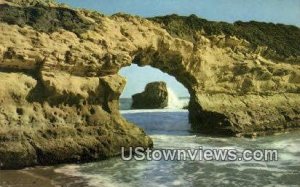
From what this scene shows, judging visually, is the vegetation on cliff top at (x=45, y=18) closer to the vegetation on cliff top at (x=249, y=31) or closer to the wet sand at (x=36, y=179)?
the wet sand at (x=36, y=179)

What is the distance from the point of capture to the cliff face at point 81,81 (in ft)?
29.1

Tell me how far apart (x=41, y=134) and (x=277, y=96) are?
997 centimetres

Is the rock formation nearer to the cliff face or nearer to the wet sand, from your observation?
the cliff face

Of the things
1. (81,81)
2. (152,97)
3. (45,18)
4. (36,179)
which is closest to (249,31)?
(81,81)

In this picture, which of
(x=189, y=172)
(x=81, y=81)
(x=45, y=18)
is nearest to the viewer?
(x=189, y=172)

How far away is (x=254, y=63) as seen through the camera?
51.9 feet

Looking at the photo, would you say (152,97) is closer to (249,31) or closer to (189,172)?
(249,31)

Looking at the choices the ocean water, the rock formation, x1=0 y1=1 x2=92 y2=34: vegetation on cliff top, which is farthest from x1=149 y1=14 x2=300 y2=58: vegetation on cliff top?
the rock formation

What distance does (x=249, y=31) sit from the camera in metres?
16.5

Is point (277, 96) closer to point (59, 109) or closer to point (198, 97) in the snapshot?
point (198, 97)

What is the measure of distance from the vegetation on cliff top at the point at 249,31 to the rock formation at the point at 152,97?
1756 centimetres

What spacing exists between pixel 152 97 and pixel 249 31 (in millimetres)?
19208

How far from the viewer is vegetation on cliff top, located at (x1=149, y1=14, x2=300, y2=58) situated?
14375 millimetres

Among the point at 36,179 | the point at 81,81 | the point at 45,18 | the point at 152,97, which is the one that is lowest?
the point at 36,179
